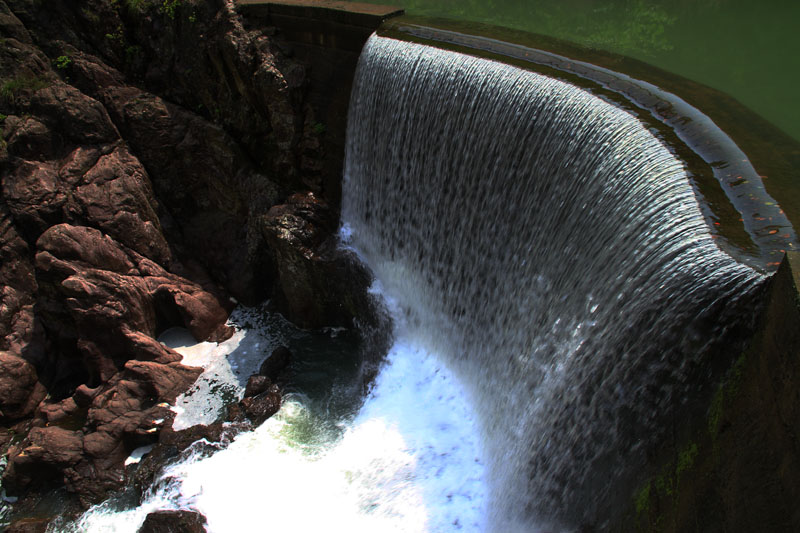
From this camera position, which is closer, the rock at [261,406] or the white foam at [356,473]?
the white foam at [356,473]

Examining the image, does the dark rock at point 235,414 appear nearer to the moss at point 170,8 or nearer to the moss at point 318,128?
the moss at point 318,128

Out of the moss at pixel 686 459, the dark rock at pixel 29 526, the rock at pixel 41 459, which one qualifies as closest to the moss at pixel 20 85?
the rock at pixel 41 459

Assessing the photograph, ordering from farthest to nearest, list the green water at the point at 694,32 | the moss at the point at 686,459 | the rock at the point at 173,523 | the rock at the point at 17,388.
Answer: the green water at the point at 694,32
the rock at the point at 17,388
the rock at the point at 173,523
the moss at the point at 686,459

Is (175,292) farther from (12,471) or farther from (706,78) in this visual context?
(706,78)

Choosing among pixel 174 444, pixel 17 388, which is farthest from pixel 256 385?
pixel 17 388

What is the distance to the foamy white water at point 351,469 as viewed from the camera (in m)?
6.73

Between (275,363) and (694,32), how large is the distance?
1035 centimetres

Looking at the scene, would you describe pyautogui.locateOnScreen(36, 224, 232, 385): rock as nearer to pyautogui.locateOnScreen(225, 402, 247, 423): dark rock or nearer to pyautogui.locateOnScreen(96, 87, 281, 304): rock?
pyautogui.locateOnScreen(96, 87, 281, 304): rock

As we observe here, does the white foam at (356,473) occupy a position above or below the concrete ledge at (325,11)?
below

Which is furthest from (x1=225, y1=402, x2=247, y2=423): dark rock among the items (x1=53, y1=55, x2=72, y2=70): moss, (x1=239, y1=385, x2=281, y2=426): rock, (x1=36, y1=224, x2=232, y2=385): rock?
(x1=53, y1=55, x2=72, y2=70): moss

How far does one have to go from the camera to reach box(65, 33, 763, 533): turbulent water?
4418mm

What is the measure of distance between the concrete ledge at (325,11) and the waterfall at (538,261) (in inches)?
26.6

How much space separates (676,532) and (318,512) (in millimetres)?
4415

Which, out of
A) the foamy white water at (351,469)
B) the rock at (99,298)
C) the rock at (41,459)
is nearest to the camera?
the foamy white water at (351,469)
